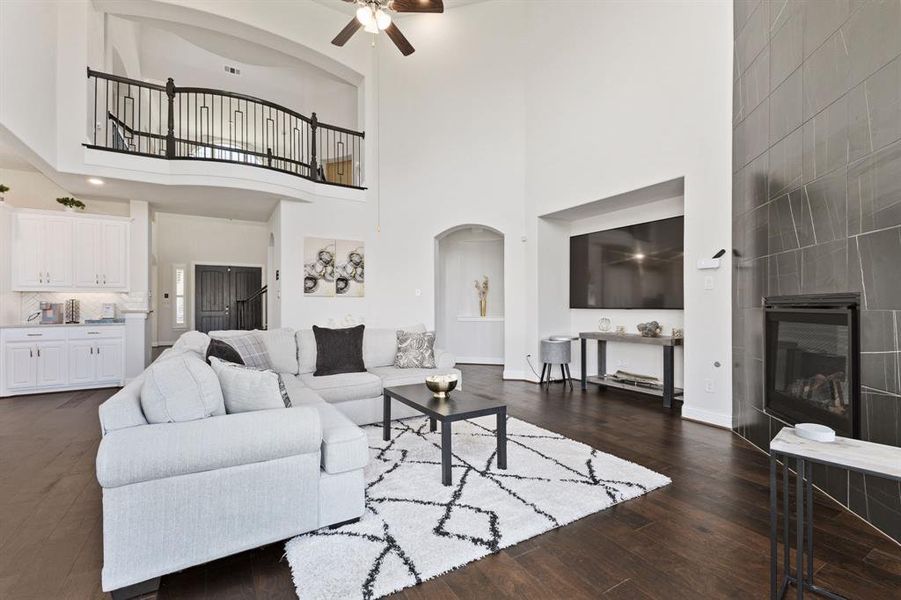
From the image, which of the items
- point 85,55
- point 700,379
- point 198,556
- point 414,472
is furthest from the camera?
point 85,55

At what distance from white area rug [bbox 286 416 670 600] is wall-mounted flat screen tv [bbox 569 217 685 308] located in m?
2.57

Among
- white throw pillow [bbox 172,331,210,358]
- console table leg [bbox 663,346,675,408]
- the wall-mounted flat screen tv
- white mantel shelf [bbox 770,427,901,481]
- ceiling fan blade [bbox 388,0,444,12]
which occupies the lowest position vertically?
console table leg [bbox 663,346,675,408]

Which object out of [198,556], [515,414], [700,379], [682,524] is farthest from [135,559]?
[700,379]

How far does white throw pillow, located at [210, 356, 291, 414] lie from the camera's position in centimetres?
218

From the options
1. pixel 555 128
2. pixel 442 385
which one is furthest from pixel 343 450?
pixel 555 128

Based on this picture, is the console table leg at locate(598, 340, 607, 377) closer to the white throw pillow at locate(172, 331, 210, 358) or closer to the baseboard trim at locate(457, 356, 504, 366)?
the baseboard trim at locate(457, 356, 504, 366)

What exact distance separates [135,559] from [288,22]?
7232 millimetres

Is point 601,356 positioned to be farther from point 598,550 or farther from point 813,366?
point 598,550

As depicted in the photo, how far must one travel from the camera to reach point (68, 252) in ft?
18.9

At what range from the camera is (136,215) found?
6438 mm

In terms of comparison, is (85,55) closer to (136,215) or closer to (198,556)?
(136,215)

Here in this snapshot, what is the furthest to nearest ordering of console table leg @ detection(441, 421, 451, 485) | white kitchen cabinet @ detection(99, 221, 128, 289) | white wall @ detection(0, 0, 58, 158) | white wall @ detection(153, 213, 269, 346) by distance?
1. white wall @ detection(153, 213, 269, 346)
2. white kitchen cabinet @ detection(99, 221, 128, 289)
3. white wall @ detection(0, 0, 58, 158)
4. console table leg @ detection(441, 421, 451, 485)

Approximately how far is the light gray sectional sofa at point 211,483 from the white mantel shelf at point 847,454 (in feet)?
5.90

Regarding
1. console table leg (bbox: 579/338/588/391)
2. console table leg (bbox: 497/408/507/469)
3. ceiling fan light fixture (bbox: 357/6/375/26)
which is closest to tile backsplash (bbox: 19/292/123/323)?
ceiling fan light fixture (bbox: 357/6/375/26)
